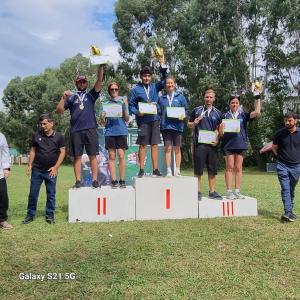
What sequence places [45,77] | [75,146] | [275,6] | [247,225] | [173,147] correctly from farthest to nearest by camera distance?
[45,77], [275,6], [173,147], [75,146], [247,225]

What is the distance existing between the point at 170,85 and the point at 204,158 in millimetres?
1354

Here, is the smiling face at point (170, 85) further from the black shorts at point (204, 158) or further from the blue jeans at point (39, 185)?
the blue jeans at point (39, 185)

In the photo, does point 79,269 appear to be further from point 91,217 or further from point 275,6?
point 275,6

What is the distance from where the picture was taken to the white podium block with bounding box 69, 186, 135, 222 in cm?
662

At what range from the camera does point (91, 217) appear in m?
6.65

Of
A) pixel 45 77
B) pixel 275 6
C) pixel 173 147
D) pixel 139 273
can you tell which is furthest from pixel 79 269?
pixel 45 77

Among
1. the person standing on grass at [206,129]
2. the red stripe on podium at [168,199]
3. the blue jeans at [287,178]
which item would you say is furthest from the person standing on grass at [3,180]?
the blue jeans at [287,178]

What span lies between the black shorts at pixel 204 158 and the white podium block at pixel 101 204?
1.22 m

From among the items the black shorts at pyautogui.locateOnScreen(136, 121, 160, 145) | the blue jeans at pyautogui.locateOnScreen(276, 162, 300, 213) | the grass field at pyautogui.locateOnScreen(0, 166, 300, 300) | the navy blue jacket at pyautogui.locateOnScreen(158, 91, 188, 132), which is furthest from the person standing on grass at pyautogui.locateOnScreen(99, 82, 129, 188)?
the blue jeans at pyautogui.locateOnScreen(276, 162, 300, 213)

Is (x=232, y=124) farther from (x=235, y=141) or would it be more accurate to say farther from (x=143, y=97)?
Result: (x=143, y=97)

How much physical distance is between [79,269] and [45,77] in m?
45.8

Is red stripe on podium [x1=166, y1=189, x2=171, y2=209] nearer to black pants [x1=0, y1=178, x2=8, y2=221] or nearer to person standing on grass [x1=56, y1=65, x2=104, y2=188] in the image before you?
person standing on grass [x1=56, y1=65, x2=104, y2=188]

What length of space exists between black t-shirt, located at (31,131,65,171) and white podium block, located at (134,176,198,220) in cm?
135

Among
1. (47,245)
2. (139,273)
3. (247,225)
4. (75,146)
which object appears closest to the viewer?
(139,273)
